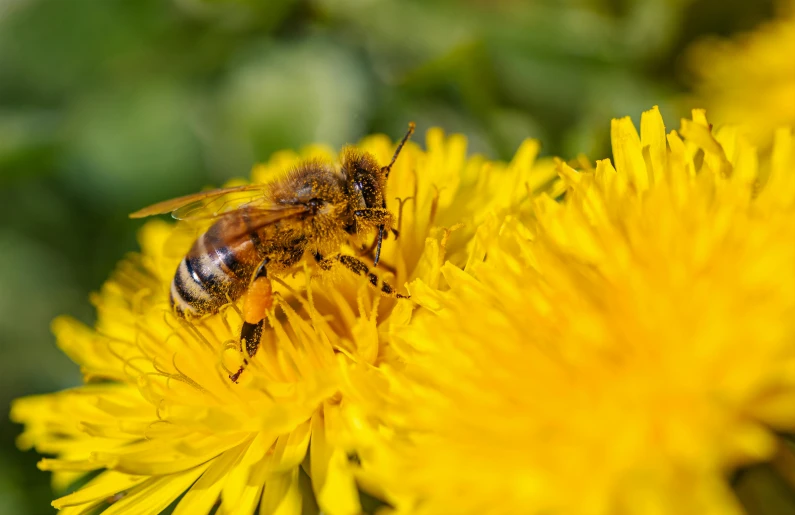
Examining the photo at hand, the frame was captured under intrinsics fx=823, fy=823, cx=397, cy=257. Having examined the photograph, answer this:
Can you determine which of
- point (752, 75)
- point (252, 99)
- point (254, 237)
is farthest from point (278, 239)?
point (752, 75)

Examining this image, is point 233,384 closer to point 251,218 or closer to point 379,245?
point 251,218

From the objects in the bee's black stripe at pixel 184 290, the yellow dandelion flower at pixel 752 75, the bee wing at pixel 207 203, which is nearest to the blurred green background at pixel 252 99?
the yellow dandelion flower at pixel 752 75

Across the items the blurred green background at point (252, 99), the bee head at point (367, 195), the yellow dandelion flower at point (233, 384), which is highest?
the blurred green background at point (252, 99)

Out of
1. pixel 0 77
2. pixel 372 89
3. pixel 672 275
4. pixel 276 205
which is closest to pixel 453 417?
pixel 672 275

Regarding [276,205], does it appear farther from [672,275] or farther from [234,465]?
[672,275]

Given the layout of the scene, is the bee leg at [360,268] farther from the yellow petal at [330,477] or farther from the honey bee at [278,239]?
the yellow petal at [330,477]

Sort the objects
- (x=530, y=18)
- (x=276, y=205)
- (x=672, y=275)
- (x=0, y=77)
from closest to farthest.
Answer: (x=672, y=275) < (x=276, y=205) < (x=530, y=18) < (x=0, y=77)

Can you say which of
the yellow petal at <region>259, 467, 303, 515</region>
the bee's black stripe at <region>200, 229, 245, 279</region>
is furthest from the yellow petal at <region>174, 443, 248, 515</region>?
the bee's black stripe at <region>200, 229, 245, 279</region>

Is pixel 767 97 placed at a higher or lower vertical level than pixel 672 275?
higher
